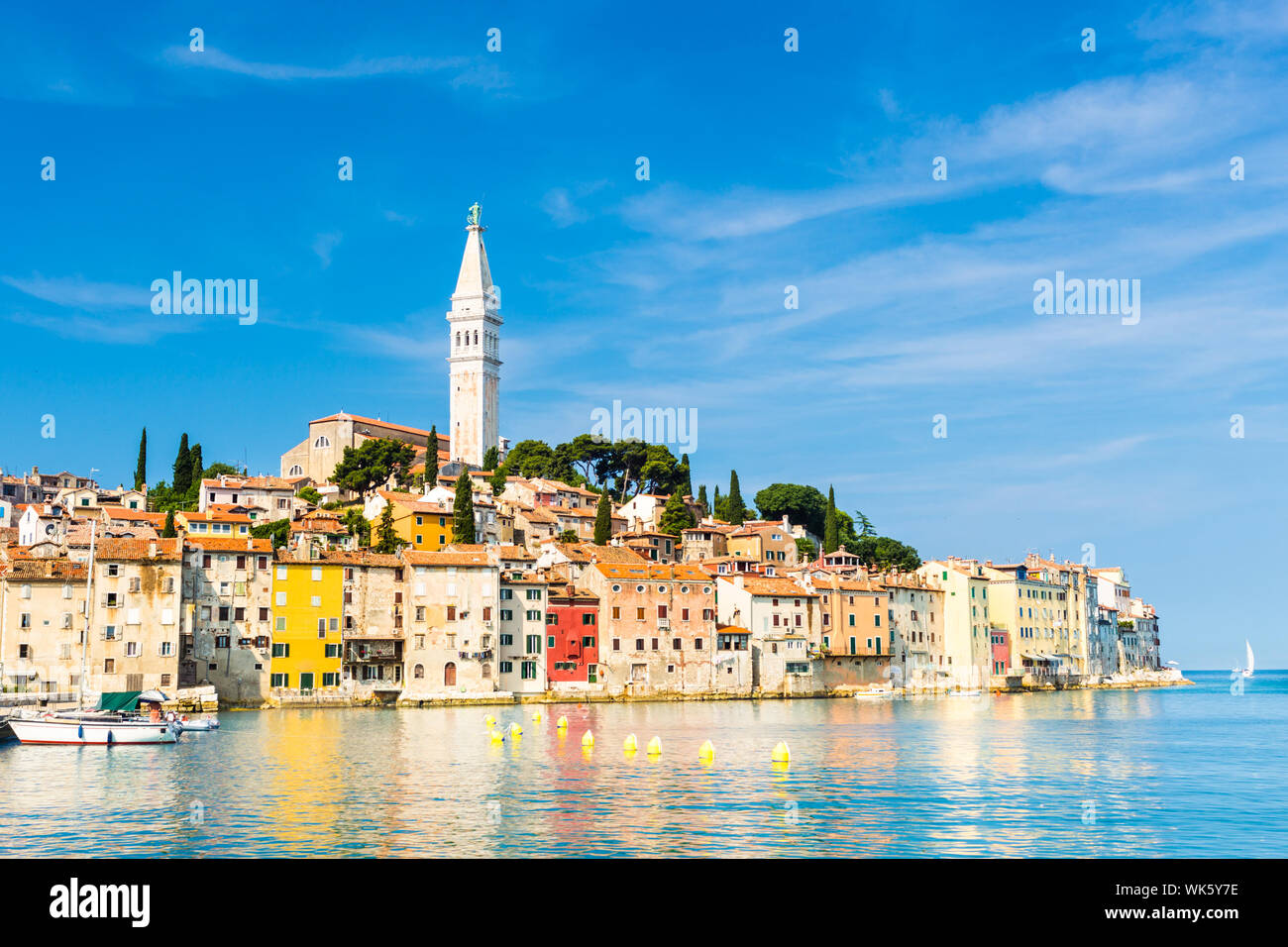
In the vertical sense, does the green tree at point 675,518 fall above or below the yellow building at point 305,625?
above

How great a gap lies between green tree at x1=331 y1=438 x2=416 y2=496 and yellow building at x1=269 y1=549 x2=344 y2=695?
1796 inches

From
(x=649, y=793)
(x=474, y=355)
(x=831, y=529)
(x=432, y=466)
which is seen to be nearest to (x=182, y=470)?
(x=432, y=466)

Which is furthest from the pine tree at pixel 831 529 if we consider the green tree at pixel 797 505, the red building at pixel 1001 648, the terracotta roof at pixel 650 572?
the terracotta roof at pixel 650 572

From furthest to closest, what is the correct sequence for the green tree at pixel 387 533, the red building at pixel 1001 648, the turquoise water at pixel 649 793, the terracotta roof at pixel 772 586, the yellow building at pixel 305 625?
1. the red building at pixel 1001 648
2. the green tree at pixel 387 533
3. the terracotta roof at pixel 772 586
4. the yellow building at pixel 305 625
5. the turquoise water at pixel 649 793

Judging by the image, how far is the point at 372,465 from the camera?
114m

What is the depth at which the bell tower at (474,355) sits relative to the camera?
142 m

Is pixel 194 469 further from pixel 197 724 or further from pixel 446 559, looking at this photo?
pixel 197 724

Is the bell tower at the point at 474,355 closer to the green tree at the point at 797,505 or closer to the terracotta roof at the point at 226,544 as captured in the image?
the green tree at the point at 797,505

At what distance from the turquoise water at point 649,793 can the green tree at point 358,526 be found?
121 feet

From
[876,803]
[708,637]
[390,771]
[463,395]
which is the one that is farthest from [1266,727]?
[463,395]

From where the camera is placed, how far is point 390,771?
1358 inches

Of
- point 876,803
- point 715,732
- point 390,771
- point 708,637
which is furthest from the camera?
point 708,637

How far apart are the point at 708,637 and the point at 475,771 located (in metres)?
45.6
